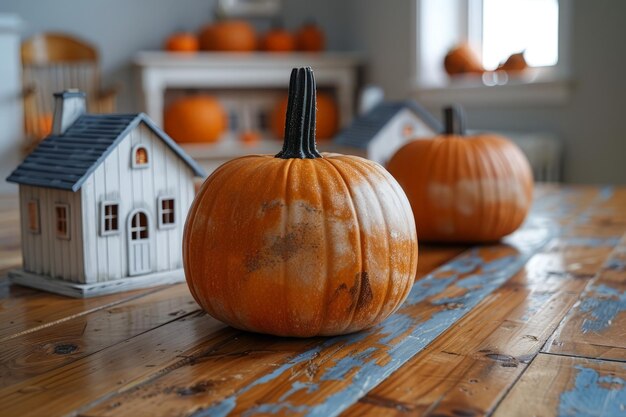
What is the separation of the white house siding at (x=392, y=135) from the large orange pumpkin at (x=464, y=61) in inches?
71.0

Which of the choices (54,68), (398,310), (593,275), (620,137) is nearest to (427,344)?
(398,310)

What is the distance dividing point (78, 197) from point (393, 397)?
1.94 feet

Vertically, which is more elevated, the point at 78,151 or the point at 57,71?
the point at 57,71

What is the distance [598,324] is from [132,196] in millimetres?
660

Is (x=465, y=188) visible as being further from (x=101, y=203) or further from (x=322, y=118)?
(x=322, y=118)

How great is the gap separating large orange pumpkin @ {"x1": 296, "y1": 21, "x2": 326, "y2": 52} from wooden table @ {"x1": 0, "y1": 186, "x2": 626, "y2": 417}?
322cm

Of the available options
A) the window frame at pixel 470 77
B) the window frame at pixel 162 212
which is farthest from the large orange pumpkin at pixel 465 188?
the window frame at pixel 470 77

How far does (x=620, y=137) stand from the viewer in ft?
10.9

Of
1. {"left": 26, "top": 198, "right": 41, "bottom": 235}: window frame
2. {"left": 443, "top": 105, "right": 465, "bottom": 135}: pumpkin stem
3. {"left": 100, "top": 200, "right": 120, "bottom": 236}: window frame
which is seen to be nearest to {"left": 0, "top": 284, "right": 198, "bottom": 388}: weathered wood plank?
{"left": 100, "top": 200, "right": 120, "bottom": 236}: window frame

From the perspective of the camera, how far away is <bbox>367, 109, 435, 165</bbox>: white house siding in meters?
2.02

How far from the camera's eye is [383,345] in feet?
2.86

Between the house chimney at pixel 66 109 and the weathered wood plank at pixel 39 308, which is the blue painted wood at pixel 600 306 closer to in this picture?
the weathered wood plank at pixel 39 308

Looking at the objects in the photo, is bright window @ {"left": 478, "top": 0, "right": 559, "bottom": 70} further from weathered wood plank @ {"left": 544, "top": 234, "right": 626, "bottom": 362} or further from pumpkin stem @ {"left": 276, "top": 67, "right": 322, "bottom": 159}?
pumpkin stem @ {"left": 276, "top": 67, "right": 322, "bottom": 159}

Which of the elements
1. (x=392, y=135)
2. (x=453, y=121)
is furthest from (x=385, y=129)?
(x=453, y=121)
